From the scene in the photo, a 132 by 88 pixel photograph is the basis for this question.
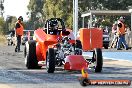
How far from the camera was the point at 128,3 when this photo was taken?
65000mm

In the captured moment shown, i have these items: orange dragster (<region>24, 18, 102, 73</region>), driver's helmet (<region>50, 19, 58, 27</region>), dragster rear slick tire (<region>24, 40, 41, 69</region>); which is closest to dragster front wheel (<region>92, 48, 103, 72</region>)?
orange dragster (<region>24, 18, 102, 73</region>)

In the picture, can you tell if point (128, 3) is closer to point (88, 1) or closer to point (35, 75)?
point (88, 1)

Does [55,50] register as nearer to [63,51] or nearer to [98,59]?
[63,51]

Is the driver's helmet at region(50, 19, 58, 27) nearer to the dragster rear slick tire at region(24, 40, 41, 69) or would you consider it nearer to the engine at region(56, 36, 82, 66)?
the dragster rear slick tire at region(24, 40, 41, 69)

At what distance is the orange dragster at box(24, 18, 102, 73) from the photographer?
41.5 feet

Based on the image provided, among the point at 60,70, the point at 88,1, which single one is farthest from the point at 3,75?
the point at 88,1

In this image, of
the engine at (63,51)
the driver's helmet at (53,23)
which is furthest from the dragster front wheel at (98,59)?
the driver's helmet at (53,23)

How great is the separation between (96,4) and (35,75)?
56.2 m

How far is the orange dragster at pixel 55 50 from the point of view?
41.5 ft

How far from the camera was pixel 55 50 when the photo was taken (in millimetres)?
13414

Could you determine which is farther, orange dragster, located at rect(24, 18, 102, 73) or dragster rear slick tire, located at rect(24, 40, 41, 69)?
dragster rear slick tire, located at rect(24, 40, 41, 69)

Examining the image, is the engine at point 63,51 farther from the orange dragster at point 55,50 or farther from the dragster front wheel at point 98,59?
the dragster front wheel at point 98,59

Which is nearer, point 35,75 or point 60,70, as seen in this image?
point 35,75

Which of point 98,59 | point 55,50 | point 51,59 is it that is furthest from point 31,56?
point 98,59
